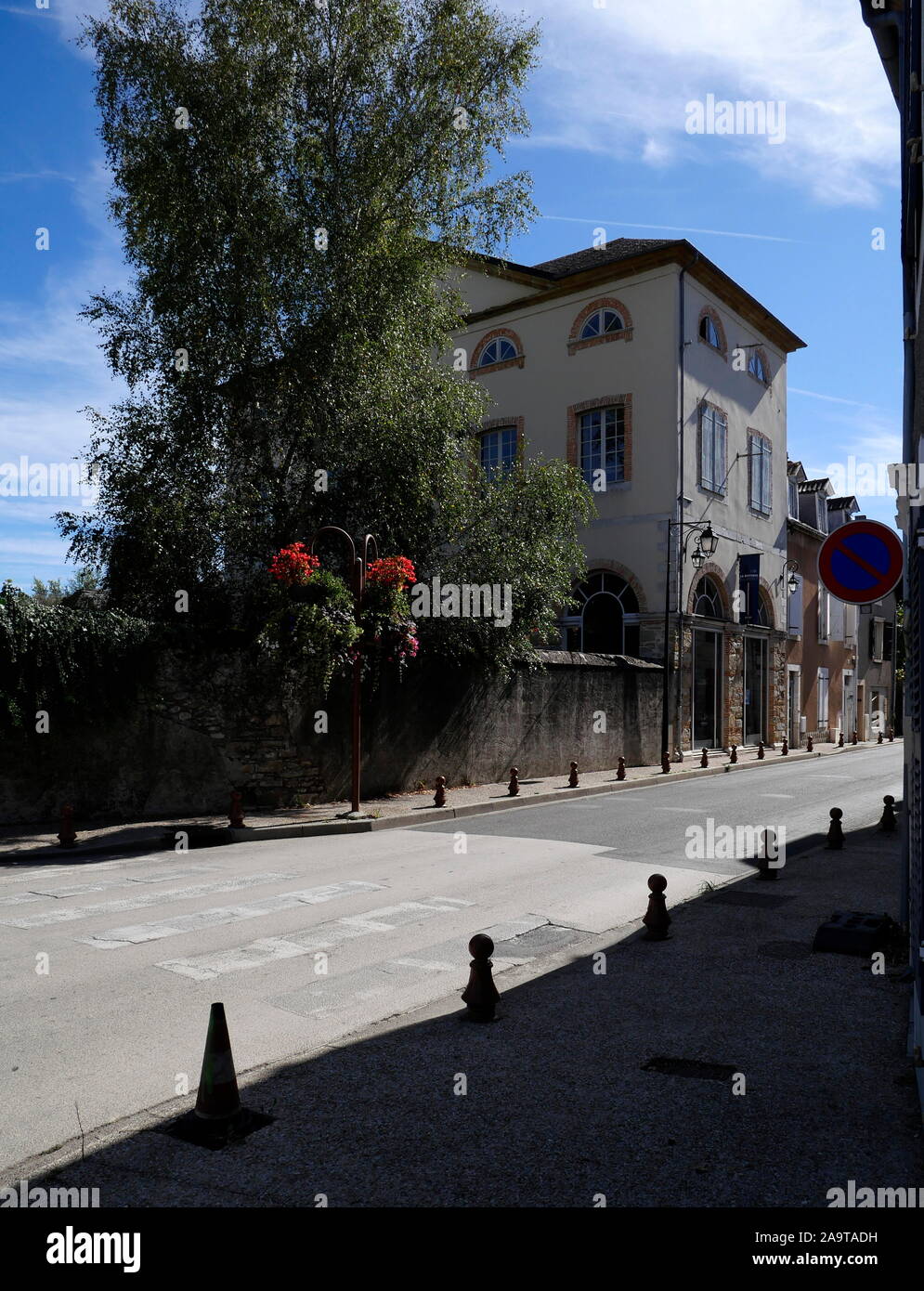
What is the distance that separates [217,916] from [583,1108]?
183 inches

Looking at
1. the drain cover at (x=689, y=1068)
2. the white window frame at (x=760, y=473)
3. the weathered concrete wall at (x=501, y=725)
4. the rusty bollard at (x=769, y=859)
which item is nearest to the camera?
the drain cover at (x=689, y=1068)

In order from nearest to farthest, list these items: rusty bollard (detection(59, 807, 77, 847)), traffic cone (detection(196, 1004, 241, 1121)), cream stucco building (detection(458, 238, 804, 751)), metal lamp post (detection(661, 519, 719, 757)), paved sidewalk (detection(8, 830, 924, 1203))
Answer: paved sidewalk (detection(8, 830, 924, 1203)), traffic cone (detection(196, 1004, 241, 1121)), rusty bollard (detection(59, 807, 77, 847)), metal lamp post (detection(661, 519, 719, 757)), cream stucco building (detection(458, 238, 804, 751))

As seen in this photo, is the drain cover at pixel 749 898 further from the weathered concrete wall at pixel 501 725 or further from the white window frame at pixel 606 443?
the white window frame at pixel 606 443

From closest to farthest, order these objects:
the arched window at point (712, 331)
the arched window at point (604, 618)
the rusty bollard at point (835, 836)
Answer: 1. the rusty bollard at point (835, 836)
2. the arched window at point (604, 618)
3. the arched window at point (712, 331)

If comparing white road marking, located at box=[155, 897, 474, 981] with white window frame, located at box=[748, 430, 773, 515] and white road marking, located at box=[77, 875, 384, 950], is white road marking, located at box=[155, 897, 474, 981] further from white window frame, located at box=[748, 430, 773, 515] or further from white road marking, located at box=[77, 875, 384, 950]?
white window frame, located at box=[748, 430, 773, 515]

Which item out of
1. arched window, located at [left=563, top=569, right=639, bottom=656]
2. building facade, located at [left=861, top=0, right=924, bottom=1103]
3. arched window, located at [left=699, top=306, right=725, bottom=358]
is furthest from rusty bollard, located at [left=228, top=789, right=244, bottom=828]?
arched window, located at [left=699, top=306, right=725, bottom=358]

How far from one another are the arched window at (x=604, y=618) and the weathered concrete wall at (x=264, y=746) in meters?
5.74

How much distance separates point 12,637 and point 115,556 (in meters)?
3.16

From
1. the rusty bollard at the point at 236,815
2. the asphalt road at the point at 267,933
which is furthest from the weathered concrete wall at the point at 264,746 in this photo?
the asphalt road at the point at 267,933

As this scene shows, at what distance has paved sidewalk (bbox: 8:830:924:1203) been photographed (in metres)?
3.54

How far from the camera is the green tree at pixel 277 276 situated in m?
15.3

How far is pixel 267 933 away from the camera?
7.48 metres

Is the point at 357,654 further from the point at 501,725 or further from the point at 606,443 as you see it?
the point at 606,443

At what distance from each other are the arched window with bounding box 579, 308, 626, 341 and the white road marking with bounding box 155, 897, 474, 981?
21863 millimetres
